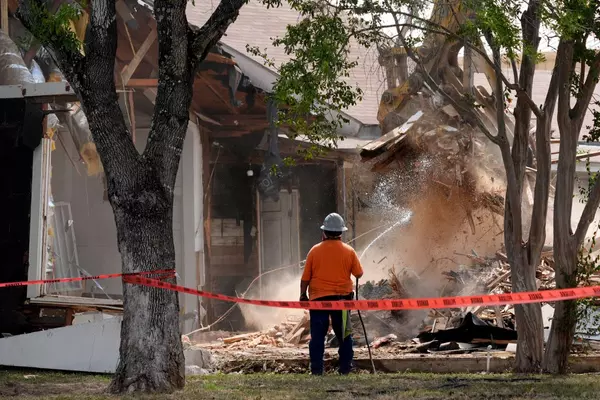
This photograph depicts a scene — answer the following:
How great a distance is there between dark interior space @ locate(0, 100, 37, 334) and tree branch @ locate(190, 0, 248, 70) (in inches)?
170

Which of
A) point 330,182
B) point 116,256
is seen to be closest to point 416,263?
point 330,182

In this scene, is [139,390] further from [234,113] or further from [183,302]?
[234,113]

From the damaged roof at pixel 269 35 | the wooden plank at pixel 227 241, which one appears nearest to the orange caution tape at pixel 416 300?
the wooden plank at pixel 227 241

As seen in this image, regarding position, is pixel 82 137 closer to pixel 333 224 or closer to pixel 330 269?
pixel 333 224

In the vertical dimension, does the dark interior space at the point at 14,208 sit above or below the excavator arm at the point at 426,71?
below

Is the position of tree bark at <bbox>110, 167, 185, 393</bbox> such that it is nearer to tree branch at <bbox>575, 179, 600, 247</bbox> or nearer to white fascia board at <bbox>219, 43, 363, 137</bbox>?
tree branch at <bbox>575, 179, 600, 247</bbox>

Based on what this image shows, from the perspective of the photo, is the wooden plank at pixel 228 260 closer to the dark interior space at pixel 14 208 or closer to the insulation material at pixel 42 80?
the insulation material at pixel 42 80

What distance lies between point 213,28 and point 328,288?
11.2ft

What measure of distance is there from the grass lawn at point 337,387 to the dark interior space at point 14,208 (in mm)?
1847

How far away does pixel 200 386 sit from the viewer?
31.9 feet

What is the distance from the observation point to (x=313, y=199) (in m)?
22.2

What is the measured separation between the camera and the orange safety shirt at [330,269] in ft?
38.2

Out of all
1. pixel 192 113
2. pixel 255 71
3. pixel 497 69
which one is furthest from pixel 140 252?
pixel 192 113

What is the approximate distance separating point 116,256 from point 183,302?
1504 mm
